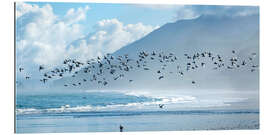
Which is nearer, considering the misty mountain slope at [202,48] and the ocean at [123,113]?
the ocean at [123,113]

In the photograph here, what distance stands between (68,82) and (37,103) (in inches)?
28.8

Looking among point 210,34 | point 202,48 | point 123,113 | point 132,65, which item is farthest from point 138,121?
point 210,34

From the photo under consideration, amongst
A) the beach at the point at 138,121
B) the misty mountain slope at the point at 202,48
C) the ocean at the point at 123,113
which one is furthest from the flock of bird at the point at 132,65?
the beach at the point at 138,121

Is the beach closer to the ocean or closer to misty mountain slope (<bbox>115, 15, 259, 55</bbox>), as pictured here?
the ocean

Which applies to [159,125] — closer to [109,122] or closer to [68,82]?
[109,122]

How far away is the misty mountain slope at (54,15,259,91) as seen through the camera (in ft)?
36.8

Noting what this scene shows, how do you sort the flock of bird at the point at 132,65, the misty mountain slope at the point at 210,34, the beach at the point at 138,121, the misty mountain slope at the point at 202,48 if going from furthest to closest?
1. the misty mountain slope at the point at 210,34
2. the misty mountain slope at the point at 202,48
3. the flock of bird at the point at 132,65
4. the beach at the point at 138,121

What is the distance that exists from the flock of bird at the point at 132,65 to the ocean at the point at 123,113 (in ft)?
1.14

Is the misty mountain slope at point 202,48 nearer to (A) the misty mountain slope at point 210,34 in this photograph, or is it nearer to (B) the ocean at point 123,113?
(A) the misty mountain slope at point 210,34

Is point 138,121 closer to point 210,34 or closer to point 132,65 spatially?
point 132,65

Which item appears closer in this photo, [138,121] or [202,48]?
[138,121]

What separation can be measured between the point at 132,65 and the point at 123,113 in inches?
36.1

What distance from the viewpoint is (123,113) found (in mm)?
11078

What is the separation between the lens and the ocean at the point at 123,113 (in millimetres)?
10586
